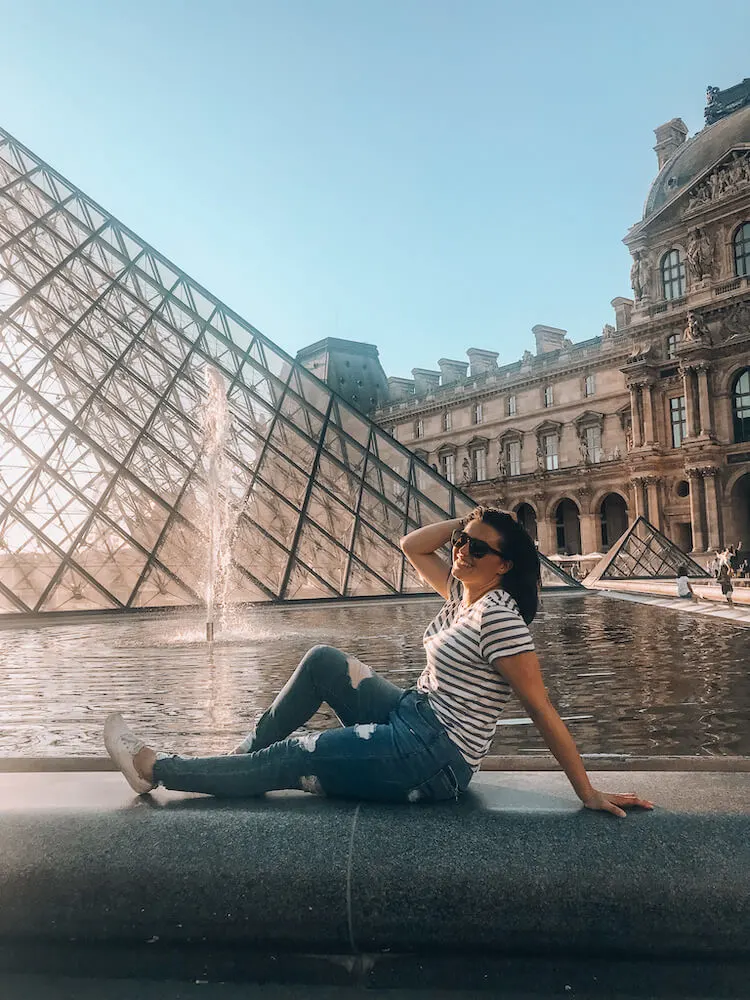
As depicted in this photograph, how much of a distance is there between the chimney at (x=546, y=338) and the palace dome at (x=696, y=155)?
35.0 feet

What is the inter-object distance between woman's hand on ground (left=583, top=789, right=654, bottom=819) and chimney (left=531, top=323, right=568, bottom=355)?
47.7 m

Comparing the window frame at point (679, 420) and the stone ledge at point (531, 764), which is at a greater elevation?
the window frame at point (679, 420)

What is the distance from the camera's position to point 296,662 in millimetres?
6953

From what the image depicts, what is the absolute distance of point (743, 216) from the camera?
32.9m

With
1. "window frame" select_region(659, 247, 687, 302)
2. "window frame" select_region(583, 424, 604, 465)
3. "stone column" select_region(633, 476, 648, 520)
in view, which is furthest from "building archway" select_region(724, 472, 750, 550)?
"window frame" select_region(659, 247, 687, 302)

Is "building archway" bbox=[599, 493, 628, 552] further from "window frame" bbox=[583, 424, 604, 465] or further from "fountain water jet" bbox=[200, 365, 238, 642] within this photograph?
"fountain water jet" bbox=[200, 365, 238, 642]

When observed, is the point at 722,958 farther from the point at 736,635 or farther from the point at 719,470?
the point at 719,470

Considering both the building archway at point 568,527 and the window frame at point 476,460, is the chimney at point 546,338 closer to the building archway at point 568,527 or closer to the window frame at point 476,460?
the window frame at point 476,460

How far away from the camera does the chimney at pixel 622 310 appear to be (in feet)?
134

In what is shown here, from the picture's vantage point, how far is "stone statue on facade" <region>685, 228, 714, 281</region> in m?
34.1

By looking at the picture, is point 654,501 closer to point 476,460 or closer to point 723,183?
point 723,183

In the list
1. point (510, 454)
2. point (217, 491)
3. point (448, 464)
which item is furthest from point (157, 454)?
point (448, 464)

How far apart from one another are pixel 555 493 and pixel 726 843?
41.7 m

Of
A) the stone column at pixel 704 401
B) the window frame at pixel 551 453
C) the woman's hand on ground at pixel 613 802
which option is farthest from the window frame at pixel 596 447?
the woman's hand on ground at pixel 613 802
